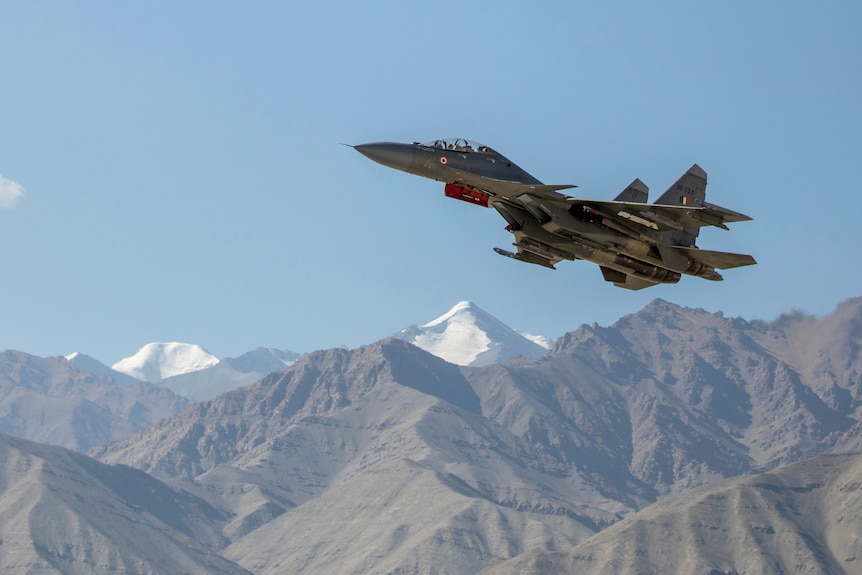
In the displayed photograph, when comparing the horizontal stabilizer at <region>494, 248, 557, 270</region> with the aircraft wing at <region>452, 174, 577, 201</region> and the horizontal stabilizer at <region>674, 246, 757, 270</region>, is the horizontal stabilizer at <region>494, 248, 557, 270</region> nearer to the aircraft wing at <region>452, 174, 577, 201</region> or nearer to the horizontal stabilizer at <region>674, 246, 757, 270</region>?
the aircraft wing at <region>452, 174, 577, 201</region>

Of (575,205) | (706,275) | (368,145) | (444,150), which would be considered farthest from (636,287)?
(368,145)

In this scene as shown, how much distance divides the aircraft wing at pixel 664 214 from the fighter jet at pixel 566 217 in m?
0.06

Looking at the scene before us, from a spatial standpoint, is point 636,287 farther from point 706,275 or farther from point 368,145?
point 368,145

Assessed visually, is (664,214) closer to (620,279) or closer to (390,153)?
(620,279)

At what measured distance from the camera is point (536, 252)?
7069 centimetres

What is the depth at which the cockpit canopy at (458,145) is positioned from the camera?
68.4m

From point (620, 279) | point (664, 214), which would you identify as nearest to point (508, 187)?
point (664, 214)

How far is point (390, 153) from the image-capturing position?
65875 mm

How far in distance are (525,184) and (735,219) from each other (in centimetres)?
1190

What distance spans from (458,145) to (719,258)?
17.2m

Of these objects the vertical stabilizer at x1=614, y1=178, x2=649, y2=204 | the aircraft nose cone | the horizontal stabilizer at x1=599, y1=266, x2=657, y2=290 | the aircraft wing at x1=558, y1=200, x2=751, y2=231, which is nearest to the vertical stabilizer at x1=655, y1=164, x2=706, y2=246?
the vertical stabilizer at x1=614, y1=178, x2=649, y2=204

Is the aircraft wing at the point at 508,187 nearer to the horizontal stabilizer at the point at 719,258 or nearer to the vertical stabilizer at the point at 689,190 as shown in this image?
the horizontal stabilizer at the point at 719,258

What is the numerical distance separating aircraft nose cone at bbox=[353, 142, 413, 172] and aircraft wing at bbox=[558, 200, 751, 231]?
9.52 metres

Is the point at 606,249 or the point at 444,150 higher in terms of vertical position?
the point at 444,150
